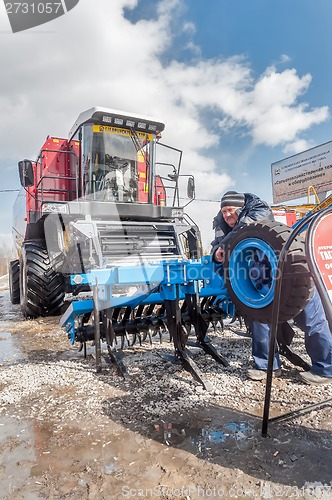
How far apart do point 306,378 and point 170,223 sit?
382cm

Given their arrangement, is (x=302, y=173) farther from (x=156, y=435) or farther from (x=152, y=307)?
(x=156, y=435)

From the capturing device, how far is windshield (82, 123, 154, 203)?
19.8 ft

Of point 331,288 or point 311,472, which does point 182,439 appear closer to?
point 311,472

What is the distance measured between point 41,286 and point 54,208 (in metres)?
1.34

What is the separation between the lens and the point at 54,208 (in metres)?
5.61

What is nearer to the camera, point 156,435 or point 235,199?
point 156,435

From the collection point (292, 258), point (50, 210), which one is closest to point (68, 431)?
point (292, 258)

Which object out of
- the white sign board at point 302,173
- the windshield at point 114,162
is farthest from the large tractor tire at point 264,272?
the white sign board at point 302,173

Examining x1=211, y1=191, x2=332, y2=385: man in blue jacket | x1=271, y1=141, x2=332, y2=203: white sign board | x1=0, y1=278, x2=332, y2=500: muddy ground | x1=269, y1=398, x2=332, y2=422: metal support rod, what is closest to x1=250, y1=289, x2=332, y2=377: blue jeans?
x1=211, y1=191, x2=332, y2=385: man in blue jacket

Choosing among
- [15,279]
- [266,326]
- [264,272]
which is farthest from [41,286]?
[264,272]

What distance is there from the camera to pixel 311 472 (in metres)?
1.82

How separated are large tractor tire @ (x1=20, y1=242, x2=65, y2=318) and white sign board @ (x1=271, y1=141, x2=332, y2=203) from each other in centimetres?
1013

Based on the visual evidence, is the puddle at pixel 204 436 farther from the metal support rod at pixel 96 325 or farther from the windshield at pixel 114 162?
the windshield at pixel 114 162

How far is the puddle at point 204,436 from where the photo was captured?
211 centimetres
